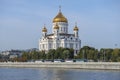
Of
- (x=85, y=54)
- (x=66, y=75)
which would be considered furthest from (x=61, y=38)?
(x=66, y=75)

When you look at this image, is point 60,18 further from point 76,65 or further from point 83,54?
point 76,65

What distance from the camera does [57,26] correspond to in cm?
11644

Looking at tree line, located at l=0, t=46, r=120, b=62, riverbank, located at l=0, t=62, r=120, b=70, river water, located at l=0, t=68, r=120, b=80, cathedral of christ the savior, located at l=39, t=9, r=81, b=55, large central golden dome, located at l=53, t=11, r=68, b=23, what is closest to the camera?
river water, located at l=0, t=68, r=120, b=80

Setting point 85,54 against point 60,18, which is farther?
point 60,18

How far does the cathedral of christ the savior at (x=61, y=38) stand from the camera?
117m

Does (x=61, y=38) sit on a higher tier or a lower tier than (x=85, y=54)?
higher

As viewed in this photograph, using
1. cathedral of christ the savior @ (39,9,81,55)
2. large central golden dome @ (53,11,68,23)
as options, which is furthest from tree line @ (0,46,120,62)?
large central golden dome @ (53,11,68,23)

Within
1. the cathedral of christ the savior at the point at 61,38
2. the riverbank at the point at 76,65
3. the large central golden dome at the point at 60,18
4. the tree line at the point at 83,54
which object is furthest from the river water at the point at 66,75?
the large central golden dome at the point at 60,18

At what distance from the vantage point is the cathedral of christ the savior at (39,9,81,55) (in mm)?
117062

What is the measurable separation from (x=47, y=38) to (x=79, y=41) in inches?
360

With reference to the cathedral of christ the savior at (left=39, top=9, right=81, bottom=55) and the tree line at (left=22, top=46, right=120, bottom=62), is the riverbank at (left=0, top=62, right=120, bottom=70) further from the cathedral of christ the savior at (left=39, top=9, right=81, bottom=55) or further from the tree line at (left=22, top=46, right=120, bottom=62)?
the cathedral of christ the savior at (left=39, top=9, right=81, bottom=55)

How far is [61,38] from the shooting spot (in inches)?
4606

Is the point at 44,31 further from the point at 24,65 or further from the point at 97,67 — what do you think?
the point at 97,67

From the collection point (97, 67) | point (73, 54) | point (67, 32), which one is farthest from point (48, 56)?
point (97, 67)
